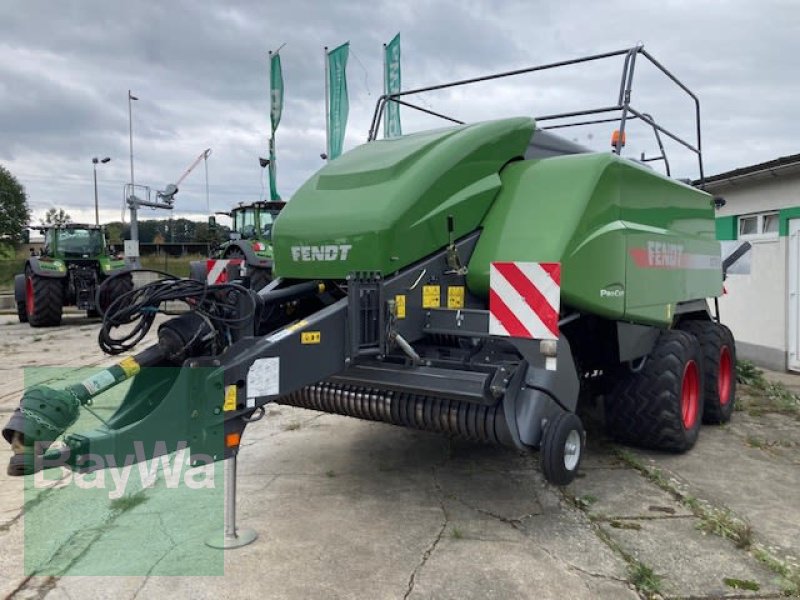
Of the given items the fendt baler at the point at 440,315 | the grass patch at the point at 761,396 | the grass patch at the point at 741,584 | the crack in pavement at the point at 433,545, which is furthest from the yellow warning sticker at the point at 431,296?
the grass patch at the point at 761,396

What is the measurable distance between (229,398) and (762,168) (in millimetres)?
7685

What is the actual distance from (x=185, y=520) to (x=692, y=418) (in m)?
3.55

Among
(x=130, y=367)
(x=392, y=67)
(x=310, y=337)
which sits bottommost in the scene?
(x=130, y=367)

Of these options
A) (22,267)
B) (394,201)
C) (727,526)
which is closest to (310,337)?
→ (394,201)

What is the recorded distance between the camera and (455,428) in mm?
3387

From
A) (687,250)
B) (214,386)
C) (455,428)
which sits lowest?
(455,428)

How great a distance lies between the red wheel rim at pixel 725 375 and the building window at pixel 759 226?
11.1ft

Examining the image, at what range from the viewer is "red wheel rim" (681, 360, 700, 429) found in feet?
16.0

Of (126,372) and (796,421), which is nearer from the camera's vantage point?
(126,372)

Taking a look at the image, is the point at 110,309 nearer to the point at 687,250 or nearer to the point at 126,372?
the point at 126,372

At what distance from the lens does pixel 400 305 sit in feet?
11.3

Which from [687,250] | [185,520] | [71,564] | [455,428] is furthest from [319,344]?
[687,250]

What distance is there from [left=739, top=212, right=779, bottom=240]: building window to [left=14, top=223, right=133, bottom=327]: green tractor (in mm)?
11320

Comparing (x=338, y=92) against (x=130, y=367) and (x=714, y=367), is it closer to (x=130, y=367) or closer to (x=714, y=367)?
(x=714, y=367)
